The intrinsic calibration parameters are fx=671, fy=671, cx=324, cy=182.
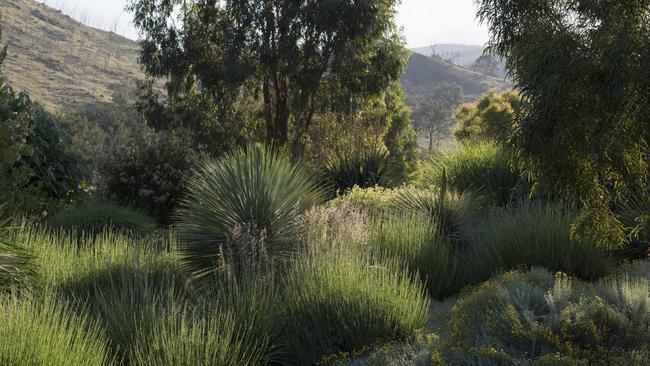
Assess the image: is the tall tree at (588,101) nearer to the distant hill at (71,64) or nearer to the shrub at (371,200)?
the shrub at (371,200)

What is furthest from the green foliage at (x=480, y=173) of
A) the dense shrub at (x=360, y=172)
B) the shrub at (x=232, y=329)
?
the shrub at (x=232, y=329)

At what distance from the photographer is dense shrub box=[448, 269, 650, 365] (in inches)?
193

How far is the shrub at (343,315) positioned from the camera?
6.21m

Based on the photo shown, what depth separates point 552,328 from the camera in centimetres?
537

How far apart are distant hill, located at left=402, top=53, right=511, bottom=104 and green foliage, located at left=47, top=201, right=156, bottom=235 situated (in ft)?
485

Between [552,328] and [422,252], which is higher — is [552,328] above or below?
above

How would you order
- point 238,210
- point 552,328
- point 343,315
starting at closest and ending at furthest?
1. point 552,328
2. point 343,315
3. point 238,210

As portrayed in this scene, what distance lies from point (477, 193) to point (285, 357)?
8178mm

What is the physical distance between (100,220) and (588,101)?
9290mm

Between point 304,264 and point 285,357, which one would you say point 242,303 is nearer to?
point 285,357

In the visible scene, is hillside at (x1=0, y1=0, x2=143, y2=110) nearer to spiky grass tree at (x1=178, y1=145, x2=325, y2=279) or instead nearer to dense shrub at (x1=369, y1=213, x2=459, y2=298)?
spiky grass tree at (x1=178, y1=145, x2=325, y2=279)

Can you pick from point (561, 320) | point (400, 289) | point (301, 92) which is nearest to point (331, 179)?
point (301, 92)

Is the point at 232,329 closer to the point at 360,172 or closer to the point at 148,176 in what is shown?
the point at 360,172

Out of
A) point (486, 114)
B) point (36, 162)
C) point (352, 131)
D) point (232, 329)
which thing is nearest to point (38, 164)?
point (36, 162)
